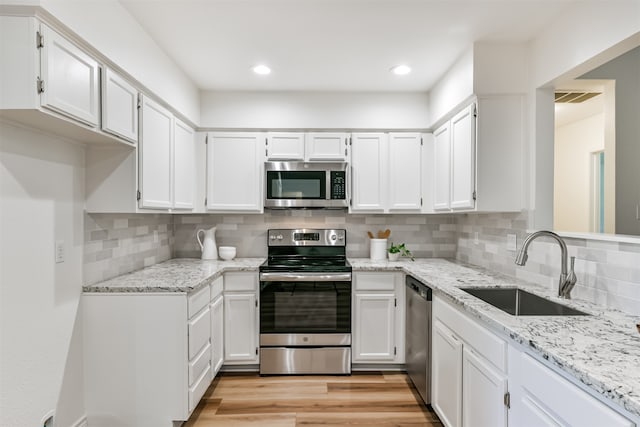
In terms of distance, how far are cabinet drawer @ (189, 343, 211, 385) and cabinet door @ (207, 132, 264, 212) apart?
129 centimetres

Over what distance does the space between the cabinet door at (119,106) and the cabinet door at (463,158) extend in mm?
2207

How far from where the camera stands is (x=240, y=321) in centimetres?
295

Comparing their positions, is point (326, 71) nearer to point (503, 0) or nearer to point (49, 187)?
point (503, 0)

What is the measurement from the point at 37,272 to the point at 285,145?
210 centimetres

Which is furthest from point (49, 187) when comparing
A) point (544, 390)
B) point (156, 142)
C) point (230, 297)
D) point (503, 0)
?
point (503, 0)

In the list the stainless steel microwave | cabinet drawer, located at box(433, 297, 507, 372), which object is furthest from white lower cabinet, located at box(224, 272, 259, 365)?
cabinet drawer, located at box(433, 297, 507, 372)

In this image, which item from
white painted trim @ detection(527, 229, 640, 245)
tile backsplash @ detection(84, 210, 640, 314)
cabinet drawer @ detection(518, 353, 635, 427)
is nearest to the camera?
cabinet drawer @ detection(518, 353, 635, 427)

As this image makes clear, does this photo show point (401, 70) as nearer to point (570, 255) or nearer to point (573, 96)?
point (573, 96)

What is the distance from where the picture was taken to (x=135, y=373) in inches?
82.1

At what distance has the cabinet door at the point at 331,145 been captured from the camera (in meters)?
3.30

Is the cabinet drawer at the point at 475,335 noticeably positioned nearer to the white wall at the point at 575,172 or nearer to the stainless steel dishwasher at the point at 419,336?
the stainless steel dishwasher at the point at 419,336

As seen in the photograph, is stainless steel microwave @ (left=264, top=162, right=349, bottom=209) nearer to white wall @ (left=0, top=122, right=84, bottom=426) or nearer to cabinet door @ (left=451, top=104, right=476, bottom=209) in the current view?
cabinet door @ (left=451, top=104, right=476, bottom=209)

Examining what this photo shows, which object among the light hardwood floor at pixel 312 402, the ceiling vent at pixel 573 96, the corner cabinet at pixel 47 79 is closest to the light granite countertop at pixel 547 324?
the light hardwood floor at pixel 312 402

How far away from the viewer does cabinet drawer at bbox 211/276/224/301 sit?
8.74 ft
